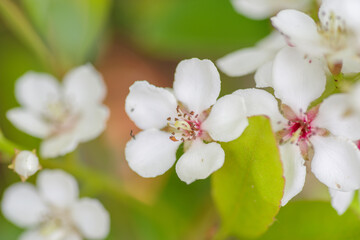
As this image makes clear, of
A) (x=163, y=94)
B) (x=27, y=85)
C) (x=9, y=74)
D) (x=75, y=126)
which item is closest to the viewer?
(x=163, y=94)

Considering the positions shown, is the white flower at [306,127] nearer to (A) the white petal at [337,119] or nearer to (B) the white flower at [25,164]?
(A) the white petal at [337,119]

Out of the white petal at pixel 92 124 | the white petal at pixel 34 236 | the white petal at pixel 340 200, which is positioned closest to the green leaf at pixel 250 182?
the white petal at pixel 340 200

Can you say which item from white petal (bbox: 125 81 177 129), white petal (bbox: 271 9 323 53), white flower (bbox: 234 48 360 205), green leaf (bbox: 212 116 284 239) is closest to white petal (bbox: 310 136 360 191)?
white flower (bbox: 234 48 360 205)

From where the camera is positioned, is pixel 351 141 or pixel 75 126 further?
pixel 75 126

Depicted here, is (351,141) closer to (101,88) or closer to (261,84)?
(261,84)

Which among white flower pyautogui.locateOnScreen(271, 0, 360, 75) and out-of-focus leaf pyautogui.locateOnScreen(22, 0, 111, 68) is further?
out-of-focus leaf pyautogui.locateOnScreen(22, 0, 111, 68)

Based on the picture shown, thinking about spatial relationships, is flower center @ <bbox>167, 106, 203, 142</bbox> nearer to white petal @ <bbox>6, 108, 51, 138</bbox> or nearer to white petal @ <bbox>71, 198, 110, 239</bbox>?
white petal @ <bbox>71, 198, 110, 239</bbox>

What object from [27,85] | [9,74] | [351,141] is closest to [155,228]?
[27,85]

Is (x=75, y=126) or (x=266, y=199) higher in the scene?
(x=75, y=126)
